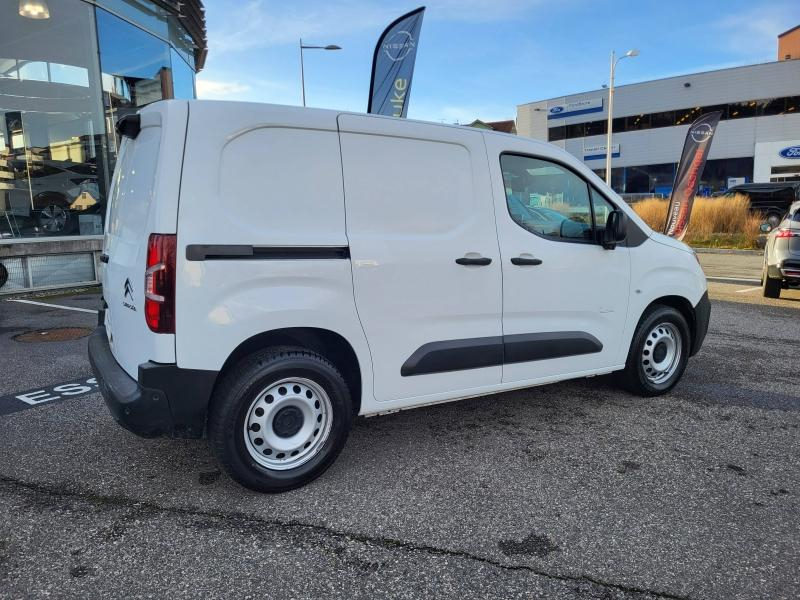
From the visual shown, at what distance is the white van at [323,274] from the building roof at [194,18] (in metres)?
12.3

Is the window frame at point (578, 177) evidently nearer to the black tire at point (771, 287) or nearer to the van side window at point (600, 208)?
the van side window at point (600, 208)

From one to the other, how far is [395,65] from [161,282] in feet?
33.0

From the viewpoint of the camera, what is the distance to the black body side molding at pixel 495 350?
342 cm

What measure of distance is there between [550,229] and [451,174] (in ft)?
2.82

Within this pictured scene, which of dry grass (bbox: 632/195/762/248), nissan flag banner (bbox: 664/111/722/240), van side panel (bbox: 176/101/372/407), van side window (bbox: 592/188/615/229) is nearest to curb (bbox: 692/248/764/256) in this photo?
dry grass (bbox: 632/195/762/248)

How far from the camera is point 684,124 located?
148 ft

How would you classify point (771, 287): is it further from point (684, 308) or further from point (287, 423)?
point (287, 423)

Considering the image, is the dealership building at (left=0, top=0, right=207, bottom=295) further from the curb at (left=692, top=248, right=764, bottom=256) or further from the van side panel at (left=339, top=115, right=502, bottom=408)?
the curb at (left=692, top=248, right=764, bottom=256)

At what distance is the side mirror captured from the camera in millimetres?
3953

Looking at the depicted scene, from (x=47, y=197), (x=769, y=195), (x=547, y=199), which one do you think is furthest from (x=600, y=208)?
(x=769, y=195)

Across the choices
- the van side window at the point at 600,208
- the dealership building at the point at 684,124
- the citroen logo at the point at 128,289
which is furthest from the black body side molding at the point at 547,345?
the dealership building at the point at 684,124

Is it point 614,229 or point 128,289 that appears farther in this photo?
point 614,229

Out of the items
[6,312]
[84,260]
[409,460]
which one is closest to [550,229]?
[409,460]

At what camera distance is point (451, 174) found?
3.50 meters
